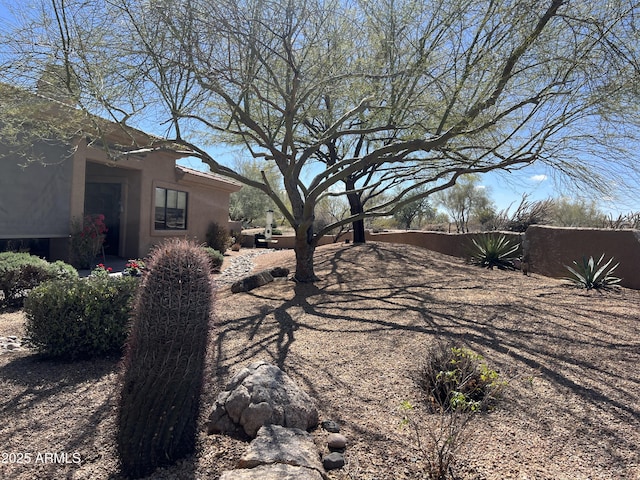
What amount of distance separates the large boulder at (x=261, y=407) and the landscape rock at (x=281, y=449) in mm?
115

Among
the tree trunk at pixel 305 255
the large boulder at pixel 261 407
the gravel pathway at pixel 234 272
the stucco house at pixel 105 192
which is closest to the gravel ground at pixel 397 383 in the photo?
the large boulder at pixel 261 407

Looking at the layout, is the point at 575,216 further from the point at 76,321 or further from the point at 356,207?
the point at 76,321

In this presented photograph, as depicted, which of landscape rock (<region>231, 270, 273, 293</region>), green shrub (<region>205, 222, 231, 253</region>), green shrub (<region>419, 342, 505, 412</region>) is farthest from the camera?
green shrub (<region>205, 222, 231, 253</region>)

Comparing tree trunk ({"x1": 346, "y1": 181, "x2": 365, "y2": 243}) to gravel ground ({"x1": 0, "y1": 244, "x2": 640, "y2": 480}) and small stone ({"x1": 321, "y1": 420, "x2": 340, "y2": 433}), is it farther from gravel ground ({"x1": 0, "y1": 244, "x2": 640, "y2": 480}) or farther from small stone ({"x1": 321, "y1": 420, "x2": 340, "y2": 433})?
small stone ({"x1": 321, "y1": 420, "x2": 340, "y2": 433})

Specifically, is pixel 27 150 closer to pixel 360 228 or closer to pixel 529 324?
pixel 360 228

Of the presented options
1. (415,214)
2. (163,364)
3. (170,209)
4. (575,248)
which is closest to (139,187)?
(170,209)

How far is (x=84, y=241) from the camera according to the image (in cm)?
1209

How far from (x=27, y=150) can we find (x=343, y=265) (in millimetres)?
7922

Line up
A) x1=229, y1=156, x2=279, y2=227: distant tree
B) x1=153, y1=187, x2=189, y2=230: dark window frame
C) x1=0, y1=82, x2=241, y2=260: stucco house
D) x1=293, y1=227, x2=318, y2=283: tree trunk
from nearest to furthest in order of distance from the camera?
x1=293, y1=227, x2=318, y2=283: tree trunk
x1=0, y1=82, x2=241, y2=260: stucco house
x1=153, y1=187, x2=189, y2=230: dark window frame
x1=229, y1=156, x2=279, y2=227: distant tree

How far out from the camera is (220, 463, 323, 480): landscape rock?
2605 millimetres

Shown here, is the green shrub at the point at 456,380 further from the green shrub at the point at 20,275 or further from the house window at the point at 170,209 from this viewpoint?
the house window at the point at 170,209

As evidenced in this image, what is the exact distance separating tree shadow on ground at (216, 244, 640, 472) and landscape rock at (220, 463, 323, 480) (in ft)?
4.43

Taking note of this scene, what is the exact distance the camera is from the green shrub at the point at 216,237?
18812 mm

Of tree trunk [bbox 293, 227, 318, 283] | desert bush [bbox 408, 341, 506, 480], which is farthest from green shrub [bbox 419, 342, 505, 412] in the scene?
tree trunk [bbox 293, 227, 318, 283]
